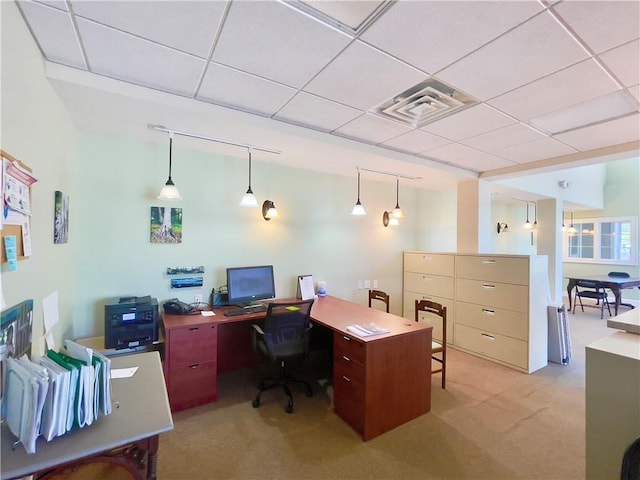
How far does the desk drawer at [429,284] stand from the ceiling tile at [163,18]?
13.7 feet

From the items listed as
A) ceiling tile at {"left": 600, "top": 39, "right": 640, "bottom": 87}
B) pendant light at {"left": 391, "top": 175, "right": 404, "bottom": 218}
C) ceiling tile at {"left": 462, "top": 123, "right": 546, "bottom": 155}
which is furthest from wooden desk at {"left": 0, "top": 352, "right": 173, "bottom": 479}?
pendant light at {"left": 391, "top": 175, "right": 404, "bottom": 218}

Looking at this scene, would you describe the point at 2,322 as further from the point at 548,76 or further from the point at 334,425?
the point at 548,76

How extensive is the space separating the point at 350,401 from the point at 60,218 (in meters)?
2.66

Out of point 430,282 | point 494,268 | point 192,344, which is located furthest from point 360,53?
point 430,282

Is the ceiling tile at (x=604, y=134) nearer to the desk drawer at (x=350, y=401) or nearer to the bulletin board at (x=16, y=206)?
the desk drawer at (x=350, y=401)

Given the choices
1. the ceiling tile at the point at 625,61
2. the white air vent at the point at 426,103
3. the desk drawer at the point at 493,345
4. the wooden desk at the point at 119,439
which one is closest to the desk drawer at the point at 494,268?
the desk drawer at the point at 493,345

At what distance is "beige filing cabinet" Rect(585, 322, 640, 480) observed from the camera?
1.25 metres

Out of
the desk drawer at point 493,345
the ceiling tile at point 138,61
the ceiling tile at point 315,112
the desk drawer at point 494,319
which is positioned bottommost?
the desk drawer at point 493,345

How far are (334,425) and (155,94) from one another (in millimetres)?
2973

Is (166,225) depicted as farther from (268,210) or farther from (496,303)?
(496,303)

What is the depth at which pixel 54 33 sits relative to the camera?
159cm

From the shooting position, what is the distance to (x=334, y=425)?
2.50 meters

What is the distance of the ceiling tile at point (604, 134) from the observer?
2627 millimetres

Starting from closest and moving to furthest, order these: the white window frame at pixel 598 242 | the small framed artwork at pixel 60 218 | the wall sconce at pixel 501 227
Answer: the small framed artwork at pixel 60 218 → the wall sconce at pixel 501 227 → the white window frame at pixel 598 242
